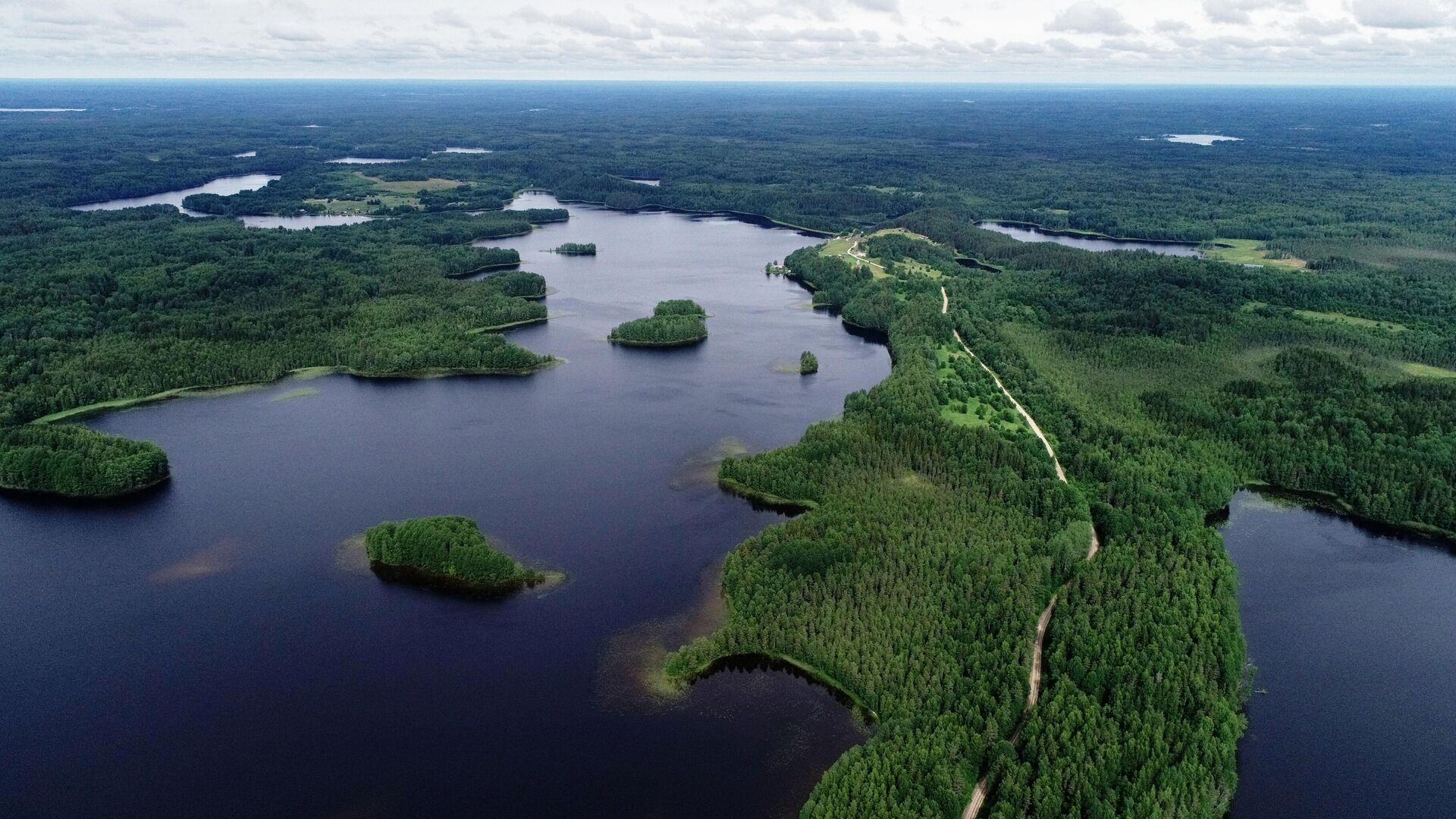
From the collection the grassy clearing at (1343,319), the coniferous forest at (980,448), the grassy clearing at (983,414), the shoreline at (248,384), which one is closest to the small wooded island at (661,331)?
the coniferous forest at (980,448)

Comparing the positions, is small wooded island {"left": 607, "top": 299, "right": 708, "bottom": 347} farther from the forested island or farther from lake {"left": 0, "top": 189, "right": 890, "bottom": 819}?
lake {"left": 0, "top": 189, "right": 890, "bottom": 819}

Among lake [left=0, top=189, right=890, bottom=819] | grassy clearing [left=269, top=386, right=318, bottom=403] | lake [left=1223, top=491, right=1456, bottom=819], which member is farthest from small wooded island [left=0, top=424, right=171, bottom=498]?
lake [left=1223, top=491, right=1456, bottom=819]

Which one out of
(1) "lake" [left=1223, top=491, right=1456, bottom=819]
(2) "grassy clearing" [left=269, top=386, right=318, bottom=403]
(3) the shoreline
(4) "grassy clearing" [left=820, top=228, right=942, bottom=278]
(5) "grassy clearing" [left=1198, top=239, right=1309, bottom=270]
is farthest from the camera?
(5) "grassy clearing" [left=1198, top=239, right=1309, bottom=270]

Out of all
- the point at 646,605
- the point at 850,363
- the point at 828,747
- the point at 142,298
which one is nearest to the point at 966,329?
the point at 850,363

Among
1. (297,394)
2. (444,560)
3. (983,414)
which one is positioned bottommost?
(444,560)

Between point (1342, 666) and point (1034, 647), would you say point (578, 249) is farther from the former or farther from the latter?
point (1342, 666)

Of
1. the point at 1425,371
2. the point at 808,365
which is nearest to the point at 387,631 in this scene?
the point at 808,365

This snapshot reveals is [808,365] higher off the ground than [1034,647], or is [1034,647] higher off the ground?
[808,365]

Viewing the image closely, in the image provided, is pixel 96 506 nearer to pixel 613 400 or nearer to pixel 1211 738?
pixel 613 400
